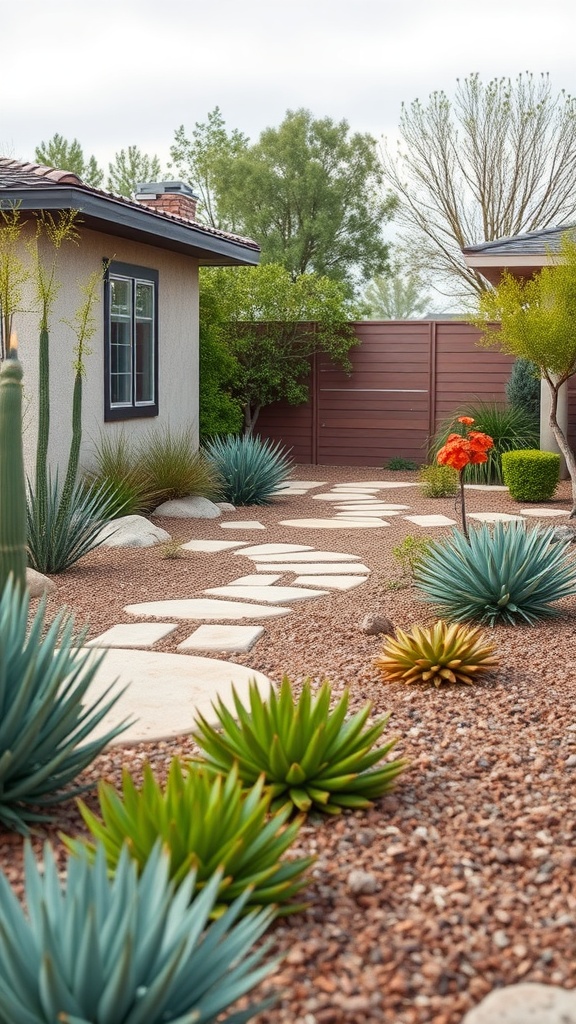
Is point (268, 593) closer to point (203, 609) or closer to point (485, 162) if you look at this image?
point (203, 609)

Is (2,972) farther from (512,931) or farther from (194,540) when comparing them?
(194,540)

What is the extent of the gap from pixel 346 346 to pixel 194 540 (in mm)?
7875

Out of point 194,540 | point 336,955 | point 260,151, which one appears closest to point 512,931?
point 336,955

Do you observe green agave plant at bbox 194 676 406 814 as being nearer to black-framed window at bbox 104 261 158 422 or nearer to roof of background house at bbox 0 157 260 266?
roof of background house at bbox 0 157 260 266

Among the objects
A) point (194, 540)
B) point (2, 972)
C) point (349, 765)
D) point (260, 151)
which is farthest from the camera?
point (260, 151)

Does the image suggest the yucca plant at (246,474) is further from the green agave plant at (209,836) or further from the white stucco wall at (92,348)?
the green agave plant at (209,836)

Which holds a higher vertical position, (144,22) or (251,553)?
(144,22)

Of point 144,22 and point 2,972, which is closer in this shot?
point 2,972

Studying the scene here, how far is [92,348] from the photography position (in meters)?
10.6

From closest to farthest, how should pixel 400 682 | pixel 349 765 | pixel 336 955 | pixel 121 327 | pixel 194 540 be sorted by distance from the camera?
1. pixel 336 955
2. pixel 349 765
3. pixel 400 682
4. pixel 194 540
5. pixel 121 327

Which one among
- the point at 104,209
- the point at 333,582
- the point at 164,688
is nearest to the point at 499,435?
the point at 104,209

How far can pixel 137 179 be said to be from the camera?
39.9 meters

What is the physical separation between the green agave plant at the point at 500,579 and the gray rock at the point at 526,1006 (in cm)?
353

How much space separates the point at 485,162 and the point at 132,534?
20228 millimetres
